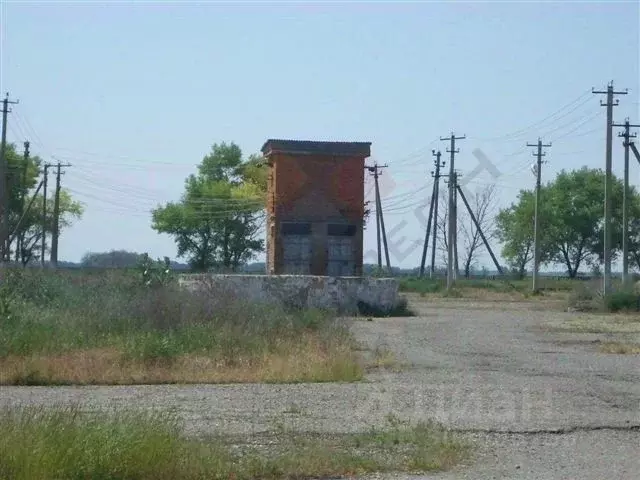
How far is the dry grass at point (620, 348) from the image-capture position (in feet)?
80.1

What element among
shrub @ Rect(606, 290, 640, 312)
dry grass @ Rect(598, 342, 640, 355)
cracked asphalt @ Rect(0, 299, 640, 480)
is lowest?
cracked asphalt @ Rect(0, 299, 640, 480)

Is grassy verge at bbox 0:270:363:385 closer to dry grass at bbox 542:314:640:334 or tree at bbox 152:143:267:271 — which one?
dry grass at bbox 542:314:640:334

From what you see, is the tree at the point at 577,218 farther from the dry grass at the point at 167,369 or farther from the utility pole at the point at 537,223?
the dry grass at the point at 167,369

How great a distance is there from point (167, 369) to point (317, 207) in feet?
107

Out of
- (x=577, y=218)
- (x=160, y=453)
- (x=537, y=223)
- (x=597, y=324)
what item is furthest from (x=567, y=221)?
(x=160, y=453)

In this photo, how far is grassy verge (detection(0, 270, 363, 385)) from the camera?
17594 mm

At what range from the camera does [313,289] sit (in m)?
37.2

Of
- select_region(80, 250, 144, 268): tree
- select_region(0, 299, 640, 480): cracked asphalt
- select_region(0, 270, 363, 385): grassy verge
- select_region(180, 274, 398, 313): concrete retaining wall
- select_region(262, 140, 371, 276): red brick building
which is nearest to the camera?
select_region(0, 299, 640, 480): cracked asphalt

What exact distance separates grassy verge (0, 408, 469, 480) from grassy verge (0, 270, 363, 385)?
6.38m

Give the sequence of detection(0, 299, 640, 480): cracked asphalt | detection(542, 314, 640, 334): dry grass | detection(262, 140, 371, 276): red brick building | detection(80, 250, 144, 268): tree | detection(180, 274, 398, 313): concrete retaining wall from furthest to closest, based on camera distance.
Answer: detection(80, 250, 144, 268): tree
detection(262, 140, 371, 276): red brick building
detection(180, 274, 398, 313): concrete retaining wall
detection(542, 314, 640, 334): dry grass
detection(0, 299, 640, 480): cracked asphalt

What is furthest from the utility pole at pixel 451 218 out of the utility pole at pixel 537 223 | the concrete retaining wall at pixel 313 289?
the concrete retaining wall at pixel 313 289

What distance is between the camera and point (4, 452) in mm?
9055

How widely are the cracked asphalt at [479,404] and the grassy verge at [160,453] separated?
68 cm

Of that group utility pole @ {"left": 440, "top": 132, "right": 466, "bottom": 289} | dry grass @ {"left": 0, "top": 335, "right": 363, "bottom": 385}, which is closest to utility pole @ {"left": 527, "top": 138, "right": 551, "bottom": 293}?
utility pole @ {"left": 440, "top": 132, "right": 466, "bottom": 289}
